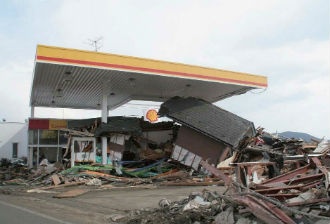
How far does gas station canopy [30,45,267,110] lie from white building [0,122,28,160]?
50.0 ft

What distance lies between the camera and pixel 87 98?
3453 centimetres

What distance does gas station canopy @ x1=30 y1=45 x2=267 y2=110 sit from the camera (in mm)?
22500

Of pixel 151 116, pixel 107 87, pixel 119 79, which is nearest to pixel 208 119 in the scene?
pixel 151 116

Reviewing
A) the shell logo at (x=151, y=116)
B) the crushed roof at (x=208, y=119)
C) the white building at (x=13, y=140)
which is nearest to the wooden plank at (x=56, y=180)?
the crushed roof at (x=208, y=119)

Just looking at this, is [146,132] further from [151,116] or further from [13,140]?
[13,140]

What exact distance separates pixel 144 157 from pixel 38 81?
313 inches

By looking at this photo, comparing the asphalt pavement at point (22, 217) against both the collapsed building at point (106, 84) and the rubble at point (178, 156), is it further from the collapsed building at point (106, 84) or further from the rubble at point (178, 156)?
the collapsed building at point (106, 84)

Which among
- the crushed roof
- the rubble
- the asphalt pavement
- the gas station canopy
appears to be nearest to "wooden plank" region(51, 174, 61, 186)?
the rubble

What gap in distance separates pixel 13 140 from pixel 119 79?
92.7 ft

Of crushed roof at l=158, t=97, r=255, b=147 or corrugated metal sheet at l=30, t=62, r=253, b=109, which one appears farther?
corrugated metal sheet at l=30, t=62, r=253, b=109

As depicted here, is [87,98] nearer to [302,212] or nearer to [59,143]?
[59,143]

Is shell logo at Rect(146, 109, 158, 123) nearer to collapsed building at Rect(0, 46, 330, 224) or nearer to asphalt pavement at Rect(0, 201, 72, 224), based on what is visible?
collapsed building at Rect(0, 46, 330, 224)

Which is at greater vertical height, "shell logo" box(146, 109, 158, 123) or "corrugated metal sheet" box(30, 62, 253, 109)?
"corrugated metal sheet" box(30, 62, 253, 109)

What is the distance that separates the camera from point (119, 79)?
26.6 metres
